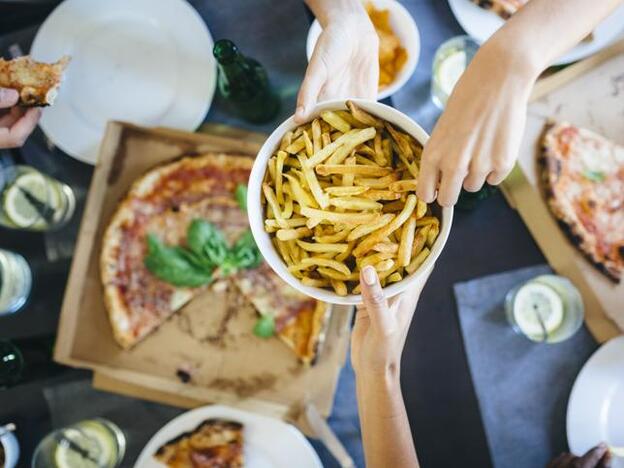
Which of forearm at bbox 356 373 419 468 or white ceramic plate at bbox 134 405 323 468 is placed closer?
forearm at bbox 356 373 419 468

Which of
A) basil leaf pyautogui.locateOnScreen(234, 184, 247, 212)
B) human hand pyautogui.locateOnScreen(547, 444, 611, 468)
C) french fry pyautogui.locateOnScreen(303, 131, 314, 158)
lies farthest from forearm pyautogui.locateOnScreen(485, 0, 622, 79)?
human hand pyautogui.locateOnScreen(547, 444, 611, 468)

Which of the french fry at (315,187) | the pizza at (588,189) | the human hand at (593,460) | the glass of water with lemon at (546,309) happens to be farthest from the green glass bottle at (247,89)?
the human hand at (593,460)

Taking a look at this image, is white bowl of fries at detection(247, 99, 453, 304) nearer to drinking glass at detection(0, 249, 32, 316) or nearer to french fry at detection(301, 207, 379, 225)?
french fry at detection(301, 207, 379, 225)

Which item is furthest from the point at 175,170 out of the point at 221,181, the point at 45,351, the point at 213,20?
the point at 45,351

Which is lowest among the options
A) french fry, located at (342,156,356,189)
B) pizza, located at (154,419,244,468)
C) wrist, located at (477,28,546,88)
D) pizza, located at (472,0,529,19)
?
pizza, located at (154,419,244,468)

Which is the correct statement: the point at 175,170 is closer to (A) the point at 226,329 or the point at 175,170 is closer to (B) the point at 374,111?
(A) the point at 226,329

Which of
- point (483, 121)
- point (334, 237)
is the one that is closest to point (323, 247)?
point (334, 237)
